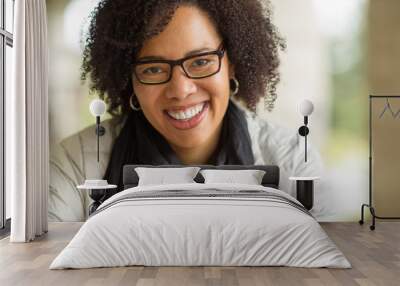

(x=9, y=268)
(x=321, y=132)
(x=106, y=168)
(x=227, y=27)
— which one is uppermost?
(x=227, y=27)

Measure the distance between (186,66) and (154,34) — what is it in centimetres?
56

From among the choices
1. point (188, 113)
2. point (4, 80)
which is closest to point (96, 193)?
point (188, 113)

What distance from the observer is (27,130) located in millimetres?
6199

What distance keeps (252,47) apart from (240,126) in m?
1.00

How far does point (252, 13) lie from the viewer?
7520 millimetres

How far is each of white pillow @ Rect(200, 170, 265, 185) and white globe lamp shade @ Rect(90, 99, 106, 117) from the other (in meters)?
1.56

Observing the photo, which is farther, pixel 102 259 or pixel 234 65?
pixel 234 65

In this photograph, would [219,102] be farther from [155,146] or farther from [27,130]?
A: [27,130]

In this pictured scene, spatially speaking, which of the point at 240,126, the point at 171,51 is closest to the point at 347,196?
the point at 240,126

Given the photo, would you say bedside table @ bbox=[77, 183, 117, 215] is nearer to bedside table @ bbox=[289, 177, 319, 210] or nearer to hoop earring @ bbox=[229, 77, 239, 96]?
hoop earring @ bbox=[229, 77, 239, 96]

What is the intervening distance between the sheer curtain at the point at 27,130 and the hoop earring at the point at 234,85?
2.30 meters

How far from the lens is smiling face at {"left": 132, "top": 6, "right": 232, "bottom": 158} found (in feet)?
24.0

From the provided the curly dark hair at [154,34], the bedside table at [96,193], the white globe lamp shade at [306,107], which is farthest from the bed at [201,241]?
the curly dark hair at [154,34]

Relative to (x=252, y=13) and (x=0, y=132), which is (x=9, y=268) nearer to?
(x=0, y=132)
